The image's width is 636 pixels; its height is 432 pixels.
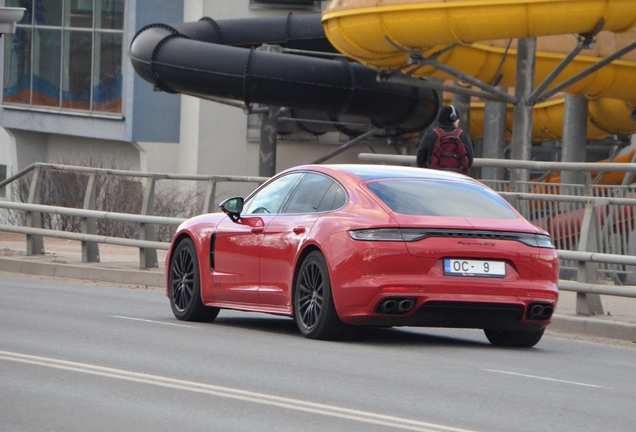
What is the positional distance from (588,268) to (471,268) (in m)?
3.53

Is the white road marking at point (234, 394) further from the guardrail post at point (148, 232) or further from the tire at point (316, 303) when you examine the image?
the guardrail post at point (148, 232)

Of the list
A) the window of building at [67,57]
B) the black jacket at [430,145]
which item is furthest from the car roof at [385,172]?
the window of building at [67,57]

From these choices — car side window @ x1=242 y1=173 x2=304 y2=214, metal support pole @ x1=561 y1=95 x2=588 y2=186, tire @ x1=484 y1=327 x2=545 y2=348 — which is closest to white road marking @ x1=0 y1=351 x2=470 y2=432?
car side window @ x1=242 y1=173 x2=304 y2=214

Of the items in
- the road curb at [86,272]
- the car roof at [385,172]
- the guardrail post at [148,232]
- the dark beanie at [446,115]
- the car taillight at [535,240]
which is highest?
the dark beanie at [446,115]

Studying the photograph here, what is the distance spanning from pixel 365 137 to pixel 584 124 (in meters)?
8.87

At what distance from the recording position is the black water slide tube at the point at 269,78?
1093 inches

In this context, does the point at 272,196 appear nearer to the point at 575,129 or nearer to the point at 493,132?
the point at 575,129

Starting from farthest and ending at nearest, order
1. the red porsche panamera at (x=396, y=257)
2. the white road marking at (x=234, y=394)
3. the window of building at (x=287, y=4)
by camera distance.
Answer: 1. the window of building at (x=287, y=4)
2. the red porsche panamera at (x=396, y=257)
3. the white road marking at (x=234, y=394)

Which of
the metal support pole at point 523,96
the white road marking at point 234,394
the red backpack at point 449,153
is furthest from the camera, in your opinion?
the metal support pole at point 523,96

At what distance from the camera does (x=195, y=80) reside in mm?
28188

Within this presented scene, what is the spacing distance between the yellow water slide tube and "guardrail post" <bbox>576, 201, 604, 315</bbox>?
7.28 m

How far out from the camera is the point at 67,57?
42.1 meters

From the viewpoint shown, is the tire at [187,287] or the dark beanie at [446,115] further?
the dark beanie at [446,115]

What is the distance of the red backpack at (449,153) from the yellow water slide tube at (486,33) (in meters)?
6.17
